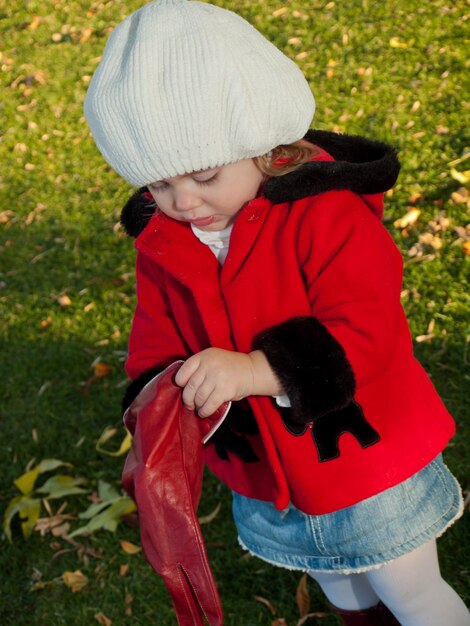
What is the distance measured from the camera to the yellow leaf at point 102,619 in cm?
327

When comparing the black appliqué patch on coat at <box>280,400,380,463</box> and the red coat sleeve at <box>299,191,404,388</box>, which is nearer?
the red coat sleeve at <box>299,191,404,388</box>

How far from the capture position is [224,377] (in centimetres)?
191

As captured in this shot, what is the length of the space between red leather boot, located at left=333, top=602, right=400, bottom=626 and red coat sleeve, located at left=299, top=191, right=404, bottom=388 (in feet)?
3.06

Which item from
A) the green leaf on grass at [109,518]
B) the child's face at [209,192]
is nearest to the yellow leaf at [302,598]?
the green leaf on grass at [109,518]

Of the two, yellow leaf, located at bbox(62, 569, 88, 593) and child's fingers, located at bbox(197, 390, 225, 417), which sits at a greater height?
child's fingers, located at bbox(197, 390, 225, 417)

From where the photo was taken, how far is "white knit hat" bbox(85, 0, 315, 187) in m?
1.77

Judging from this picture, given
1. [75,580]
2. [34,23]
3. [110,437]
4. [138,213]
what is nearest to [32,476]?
[110,437]

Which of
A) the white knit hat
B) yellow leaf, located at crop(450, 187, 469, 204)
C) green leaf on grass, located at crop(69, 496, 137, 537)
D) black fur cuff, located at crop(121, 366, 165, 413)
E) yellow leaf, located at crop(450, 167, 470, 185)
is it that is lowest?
green leaf on grass, located at crop(69, 496, 137, 537)

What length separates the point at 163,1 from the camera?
191cm

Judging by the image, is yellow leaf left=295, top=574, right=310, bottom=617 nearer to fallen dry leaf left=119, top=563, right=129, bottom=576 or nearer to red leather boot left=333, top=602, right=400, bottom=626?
red leather boot left=333, top=602, right=400, bottom=626

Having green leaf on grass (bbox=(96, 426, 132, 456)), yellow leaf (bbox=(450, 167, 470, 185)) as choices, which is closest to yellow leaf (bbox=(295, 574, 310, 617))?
green leaf on grass (bbox=(96, 426, 132, 456))

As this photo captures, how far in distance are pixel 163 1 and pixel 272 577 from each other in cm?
Answer: 212

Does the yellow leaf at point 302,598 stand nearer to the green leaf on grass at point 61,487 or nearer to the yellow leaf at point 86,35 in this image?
the green leaf on grass at point 61,487

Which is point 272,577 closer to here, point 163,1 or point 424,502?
point 424,502
